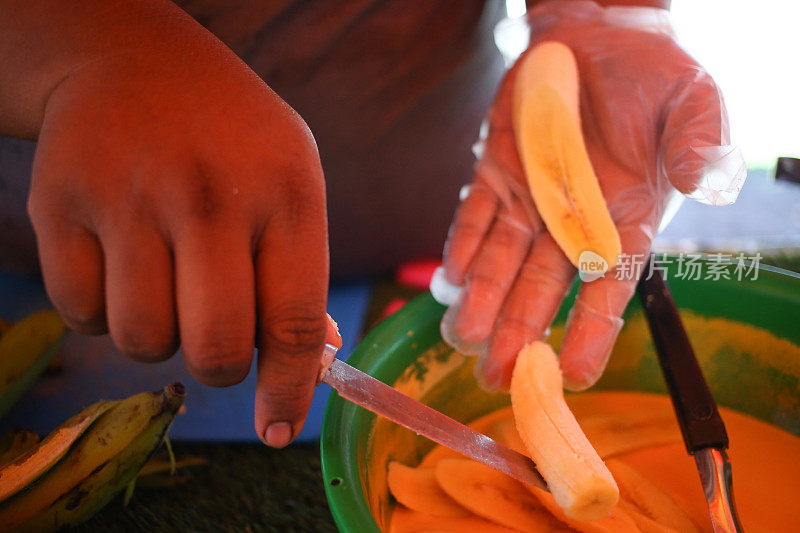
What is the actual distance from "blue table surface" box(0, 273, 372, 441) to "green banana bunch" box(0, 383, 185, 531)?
0.62 ft

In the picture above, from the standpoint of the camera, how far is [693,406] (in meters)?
0.56


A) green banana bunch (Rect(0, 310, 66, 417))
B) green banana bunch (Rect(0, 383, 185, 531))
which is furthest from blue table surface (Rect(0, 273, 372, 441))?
green banana bunch (Rect(0, 383, 185, 531))

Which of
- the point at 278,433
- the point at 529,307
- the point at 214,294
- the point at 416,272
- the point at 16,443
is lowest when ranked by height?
the point at 416,272

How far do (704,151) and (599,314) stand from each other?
0.21 m

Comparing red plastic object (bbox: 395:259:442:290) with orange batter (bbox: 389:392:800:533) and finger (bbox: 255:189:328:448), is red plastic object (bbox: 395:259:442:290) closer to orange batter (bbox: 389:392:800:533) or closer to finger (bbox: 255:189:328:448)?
orange batter (bbox: 389:392:800:533)

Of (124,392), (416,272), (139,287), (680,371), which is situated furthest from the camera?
(416,272)

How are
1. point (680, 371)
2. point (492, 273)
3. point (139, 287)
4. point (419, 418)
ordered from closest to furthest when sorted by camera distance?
point (139, 287), point (419, 418), point (680, 371), point (492, 273)

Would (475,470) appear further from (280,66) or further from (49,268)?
(280,66)

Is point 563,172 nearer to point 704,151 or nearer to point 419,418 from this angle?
point 704,151

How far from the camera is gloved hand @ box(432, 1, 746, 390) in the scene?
25.5 inches

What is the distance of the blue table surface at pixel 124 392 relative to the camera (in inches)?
31.4

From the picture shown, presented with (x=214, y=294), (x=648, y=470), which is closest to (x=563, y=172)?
(x=648, y=470)

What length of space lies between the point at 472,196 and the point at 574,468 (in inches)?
14.9

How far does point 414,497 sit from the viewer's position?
58 centimetres
